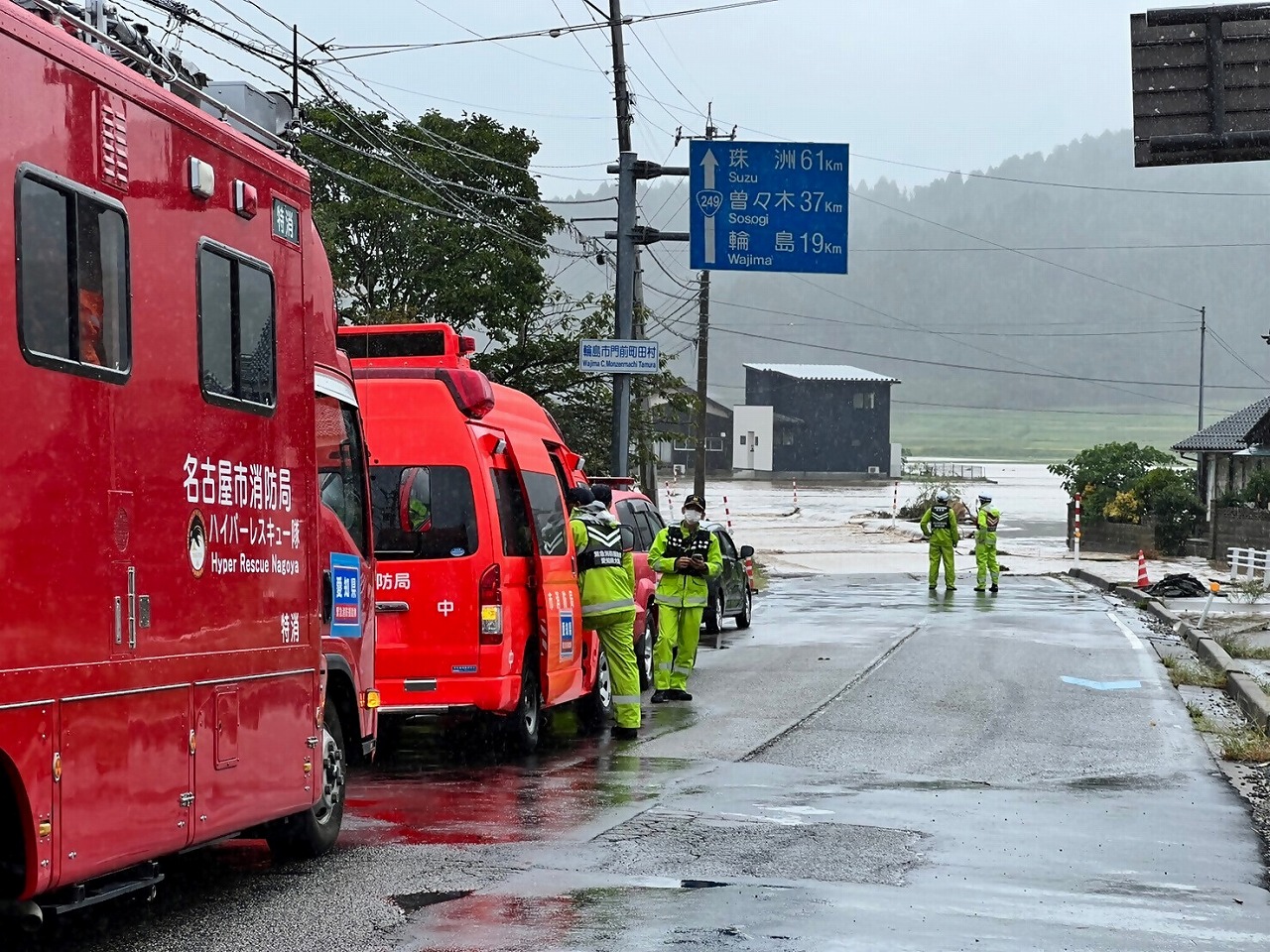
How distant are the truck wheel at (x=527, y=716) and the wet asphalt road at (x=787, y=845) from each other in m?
0.23

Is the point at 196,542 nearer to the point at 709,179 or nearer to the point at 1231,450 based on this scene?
the point at 709,179

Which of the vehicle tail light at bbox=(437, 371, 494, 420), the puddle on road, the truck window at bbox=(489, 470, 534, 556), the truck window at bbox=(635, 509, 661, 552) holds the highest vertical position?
the vehicle tail light at bbox=(437, 371, 494, 420)

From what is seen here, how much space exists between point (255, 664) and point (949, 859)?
3.44 meters

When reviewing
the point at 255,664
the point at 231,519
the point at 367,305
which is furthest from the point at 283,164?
the point at 367,305

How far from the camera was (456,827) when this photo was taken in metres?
8.83

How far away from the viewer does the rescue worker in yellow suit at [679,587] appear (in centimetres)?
1516

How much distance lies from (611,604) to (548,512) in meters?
0.97

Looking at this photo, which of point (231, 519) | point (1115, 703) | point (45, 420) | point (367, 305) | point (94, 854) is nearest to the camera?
point (45, 420)

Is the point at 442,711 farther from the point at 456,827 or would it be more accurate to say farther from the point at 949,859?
the point at 949,859

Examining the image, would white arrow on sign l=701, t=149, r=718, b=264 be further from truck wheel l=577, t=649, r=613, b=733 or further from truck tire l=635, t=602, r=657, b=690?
truck wheel l=577, t=649, r=613, b=733

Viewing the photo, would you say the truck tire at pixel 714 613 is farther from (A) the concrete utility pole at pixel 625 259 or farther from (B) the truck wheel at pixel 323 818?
(B) the truck wheel at pixel 323 818

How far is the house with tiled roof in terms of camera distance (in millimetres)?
47500

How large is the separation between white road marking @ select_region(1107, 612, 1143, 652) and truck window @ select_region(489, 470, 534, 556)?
10.8 m

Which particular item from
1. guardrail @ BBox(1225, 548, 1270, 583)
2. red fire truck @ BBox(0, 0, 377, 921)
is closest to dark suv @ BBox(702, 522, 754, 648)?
guardrail @ BBox(1225, 548, 1270, 583)
